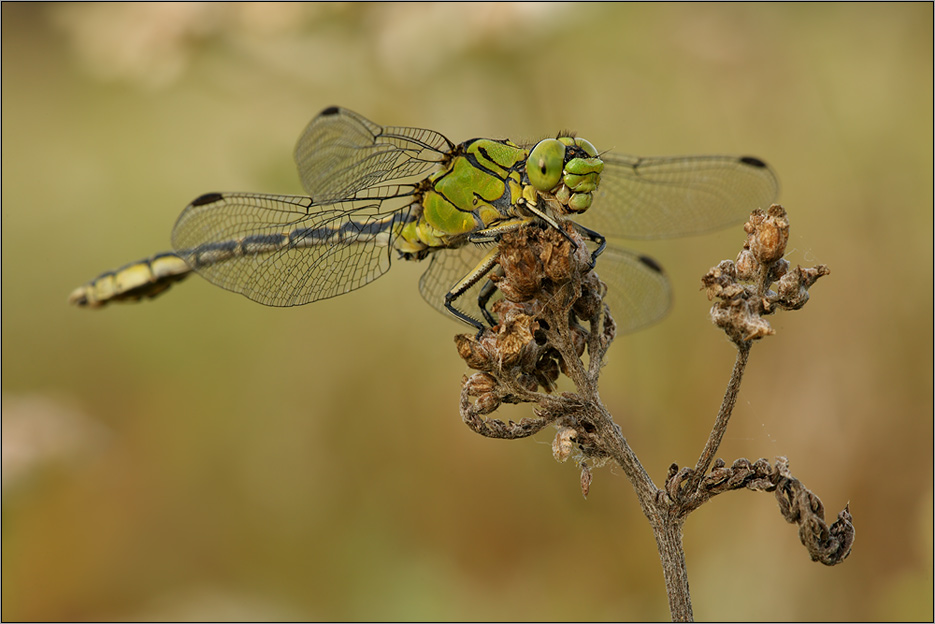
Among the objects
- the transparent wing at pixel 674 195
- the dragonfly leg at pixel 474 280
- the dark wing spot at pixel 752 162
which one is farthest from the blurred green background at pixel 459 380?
the dragonfly leg at pixel 474 280

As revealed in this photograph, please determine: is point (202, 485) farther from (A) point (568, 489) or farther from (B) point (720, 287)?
(B) point (720, 287)

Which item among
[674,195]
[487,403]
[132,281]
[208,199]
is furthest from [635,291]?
[132,281]

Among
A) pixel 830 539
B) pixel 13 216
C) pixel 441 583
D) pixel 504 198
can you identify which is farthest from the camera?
pixel 13 216

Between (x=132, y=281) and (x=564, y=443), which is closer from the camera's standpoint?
(x=564, y=443)

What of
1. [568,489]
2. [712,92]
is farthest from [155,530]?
[712,92]

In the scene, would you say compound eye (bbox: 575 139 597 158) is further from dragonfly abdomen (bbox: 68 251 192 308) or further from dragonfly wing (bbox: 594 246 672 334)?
dragonfly abdomen (bbox: 68 251 192 308)

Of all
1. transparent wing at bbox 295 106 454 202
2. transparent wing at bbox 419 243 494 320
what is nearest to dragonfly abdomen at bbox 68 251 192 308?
transparent wing at bbox 295 106 454 202

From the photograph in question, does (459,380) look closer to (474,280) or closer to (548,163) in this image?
(474,280)
